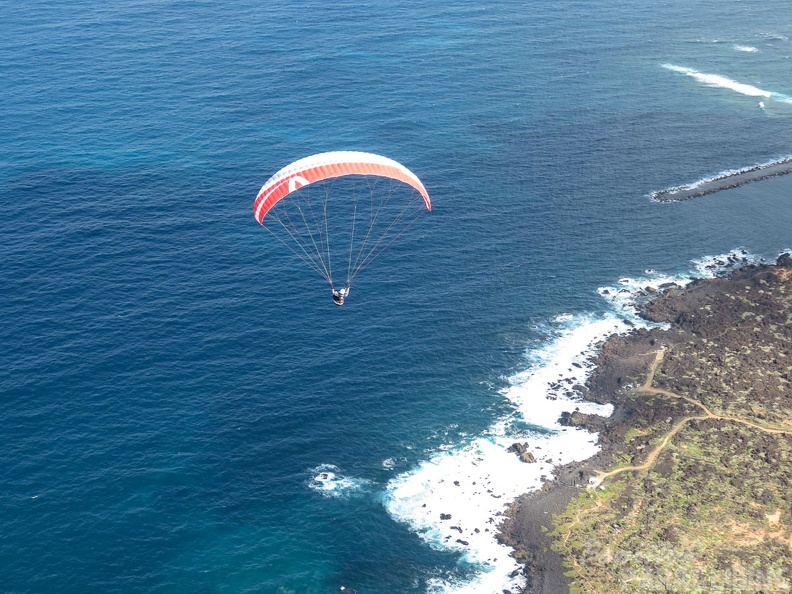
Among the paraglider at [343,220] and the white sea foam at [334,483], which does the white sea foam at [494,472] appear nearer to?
the white sea foam at [334,483]

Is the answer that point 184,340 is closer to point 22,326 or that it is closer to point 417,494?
point 22,326

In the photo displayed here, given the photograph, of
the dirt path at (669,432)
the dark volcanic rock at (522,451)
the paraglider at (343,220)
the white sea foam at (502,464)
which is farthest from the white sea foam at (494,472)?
the paraglider at (343,220)

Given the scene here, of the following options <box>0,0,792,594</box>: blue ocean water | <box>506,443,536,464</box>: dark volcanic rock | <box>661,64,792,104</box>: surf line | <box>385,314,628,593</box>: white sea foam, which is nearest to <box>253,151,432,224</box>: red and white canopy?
<box>0,0,792,594</box>: blue ocean water

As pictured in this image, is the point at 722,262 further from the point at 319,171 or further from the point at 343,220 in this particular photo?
the point at 319,171

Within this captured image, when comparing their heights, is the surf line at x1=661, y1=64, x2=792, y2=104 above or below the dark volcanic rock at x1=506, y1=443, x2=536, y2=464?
above

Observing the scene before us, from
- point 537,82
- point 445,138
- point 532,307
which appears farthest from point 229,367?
point 537,82

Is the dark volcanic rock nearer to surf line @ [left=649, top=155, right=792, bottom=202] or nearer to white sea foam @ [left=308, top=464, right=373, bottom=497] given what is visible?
white sea foam @ [left=308, top=464, right=373, bottom=497]

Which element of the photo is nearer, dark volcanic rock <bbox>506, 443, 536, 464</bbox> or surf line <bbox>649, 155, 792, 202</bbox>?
dark volcanic rock <bbox>506, 443, 536, 464</bbox>
